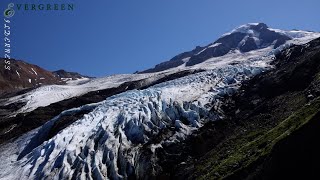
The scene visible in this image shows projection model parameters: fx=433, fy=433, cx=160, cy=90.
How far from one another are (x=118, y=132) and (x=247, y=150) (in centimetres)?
1471

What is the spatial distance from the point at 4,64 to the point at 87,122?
407 ft

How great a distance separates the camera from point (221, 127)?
38438 mm

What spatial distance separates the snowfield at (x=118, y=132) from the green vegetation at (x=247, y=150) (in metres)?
6.78

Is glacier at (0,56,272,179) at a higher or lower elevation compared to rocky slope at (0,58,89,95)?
lower

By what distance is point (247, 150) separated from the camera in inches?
1070

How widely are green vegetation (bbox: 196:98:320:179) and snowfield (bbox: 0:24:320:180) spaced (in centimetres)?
678

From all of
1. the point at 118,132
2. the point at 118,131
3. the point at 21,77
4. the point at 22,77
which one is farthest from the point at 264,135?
the point at 22,77

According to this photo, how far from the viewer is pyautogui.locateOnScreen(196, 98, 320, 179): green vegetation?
2453 centimetres

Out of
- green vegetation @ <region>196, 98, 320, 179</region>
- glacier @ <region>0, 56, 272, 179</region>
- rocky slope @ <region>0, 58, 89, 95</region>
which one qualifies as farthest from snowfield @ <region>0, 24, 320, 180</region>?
rocky slope @ <region>0, 58, 89, 95</region>

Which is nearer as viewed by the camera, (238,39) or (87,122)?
(87,122)

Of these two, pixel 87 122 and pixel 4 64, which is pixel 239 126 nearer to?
pixel 87 122

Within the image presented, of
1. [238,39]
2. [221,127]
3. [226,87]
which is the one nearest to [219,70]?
[226,87]

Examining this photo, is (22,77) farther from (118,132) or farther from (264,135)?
(264,135)

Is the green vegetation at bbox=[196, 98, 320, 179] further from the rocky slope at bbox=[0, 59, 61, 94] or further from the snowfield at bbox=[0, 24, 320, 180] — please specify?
the rocky slope at bbox=[0, 59, 61, 94]
